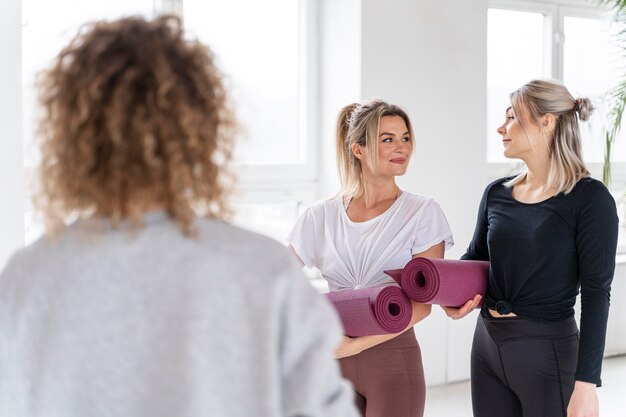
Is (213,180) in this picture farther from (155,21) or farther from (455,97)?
(455,97)

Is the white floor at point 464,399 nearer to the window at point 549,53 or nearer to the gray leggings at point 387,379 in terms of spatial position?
the window at point 549,53

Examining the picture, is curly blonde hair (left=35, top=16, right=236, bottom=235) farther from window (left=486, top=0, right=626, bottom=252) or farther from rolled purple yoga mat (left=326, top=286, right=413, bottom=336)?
window (left=486, top=0, right=626, bottom=252)

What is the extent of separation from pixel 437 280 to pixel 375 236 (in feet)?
0.77

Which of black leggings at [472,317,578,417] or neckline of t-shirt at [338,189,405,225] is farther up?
neckline of t-shirt at [338,189,405,225]

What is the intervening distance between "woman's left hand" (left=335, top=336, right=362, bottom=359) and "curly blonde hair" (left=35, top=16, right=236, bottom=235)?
46.0 inches

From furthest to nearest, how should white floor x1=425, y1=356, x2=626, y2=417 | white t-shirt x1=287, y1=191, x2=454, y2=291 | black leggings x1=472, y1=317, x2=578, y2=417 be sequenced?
white floor x1=425, y1=356, x2=626, y2=417, white t-shirt x1=287, y1=191, x2=454, y2=291, black leggings x1=472, y1=317, x2=578, y2=417

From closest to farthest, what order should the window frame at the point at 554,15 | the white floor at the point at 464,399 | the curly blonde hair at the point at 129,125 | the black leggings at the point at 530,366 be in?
1. the curly blonde hair at the point at 129,125
2. the black leggings at the point at 530,366
3. the white floor at the point at 464,399
4. the window frame at the point at 554,15

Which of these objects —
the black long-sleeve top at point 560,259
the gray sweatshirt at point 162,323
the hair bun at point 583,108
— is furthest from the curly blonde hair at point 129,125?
the hair bun at point 583,108

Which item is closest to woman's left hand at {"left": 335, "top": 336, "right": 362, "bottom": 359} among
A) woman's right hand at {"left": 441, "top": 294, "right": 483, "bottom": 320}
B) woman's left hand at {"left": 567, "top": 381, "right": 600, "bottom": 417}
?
woman's right hand at {"left": 441, "top": 294, "right": 483, "bottom": 320}

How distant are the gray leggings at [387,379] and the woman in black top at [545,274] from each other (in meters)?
0.20

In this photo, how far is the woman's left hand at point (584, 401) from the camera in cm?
193

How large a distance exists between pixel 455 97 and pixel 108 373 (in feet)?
10.6

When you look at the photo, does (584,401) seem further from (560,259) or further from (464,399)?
(464,399)

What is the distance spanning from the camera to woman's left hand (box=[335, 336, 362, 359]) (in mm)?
2061
